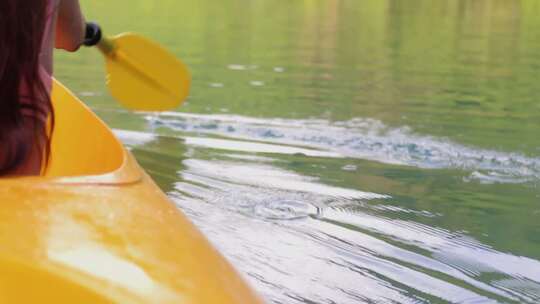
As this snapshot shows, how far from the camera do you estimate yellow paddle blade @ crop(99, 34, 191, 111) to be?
428cm

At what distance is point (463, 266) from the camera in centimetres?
303

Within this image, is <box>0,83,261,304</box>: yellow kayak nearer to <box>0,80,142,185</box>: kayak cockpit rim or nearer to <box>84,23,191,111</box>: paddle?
<box>0,80,142,185</box>: kayak cockpit rim

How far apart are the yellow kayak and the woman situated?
0.04 meters

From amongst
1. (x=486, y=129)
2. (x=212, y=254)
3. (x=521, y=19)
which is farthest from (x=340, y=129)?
(x=521, y=19)

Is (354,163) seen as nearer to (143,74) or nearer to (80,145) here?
(143,74)

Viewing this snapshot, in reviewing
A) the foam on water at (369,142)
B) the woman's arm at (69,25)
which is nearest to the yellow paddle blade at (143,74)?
the foam on water at (369,142)

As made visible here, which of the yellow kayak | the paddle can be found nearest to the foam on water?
the paddle

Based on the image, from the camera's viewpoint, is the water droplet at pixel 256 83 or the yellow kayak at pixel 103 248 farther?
the water droplet at pixel 256 83

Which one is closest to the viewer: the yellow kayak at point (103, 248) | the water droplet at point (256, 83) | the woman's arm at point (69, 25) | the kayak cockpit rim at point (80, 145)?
the yellow kayak at point (103, 248)

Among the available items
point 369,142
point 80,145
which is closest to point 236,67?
point 369,142

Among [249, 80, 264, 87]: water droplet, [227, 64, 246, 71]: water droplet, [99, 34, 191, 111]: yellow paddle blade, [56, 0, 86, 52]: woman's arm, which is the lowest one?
[227, 64, 246, 71]: water droplet

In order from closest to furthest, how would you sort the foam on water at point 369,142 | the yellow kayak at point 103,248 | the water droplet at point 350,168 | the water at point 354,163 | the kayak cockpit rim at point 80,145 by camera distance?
the yellow kayak at point 103,248 < the kayak cockpit rim at point 80,145 < the water at point 354,163 < the water droplet at point 350,168 < the foam on water at point 369,142

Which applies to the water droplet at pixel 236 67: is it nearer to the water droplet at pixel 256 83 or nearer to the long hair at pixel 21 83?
the water droplet at pixel 256 83

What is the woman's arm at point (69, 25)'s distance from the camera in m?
2.55
